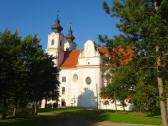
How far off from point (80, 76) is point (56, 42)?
49.4 feet

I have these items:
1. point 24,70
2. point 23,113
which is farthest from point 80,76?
point 24,70

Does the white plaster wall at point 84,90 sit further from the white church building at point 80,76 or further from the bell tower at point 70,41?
the bell tower at point 70,41

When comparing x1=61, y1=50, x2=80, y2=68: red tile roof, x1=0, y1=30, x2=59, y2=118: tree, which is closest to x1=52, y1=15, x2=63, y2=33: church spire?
x1=61, y1=50, x2=80, y2=68: red tile roof

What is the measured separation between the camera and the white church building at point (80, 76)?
69.6 meters

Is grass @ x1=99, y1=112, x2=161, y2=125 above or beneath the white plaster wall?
beneath

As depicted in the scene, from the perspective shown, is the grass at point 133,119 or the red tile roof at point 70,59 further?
the red tile roof at point 70,59

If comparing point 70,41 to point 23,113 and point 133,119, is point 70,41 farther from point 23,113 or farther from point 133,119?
point 133,119

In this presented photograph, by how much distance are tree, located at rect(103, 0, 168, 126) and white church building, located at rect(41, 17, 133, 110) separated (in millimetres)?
43410

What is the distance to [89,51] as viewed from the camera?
73.1m

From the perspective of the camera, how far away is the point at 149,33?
64.5 feet

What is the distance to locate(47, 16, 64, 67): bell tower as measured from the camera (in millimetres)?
81250

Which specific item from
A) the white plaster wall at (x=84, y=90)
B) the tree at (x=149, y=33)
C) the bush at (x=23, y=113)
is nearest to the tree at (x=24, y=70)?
the bush at (x=23, y=113)

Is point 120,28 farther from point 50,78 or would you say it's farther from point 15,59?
point 50,78

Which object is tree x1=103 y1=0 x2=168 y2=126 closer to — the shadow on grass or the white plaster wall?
the shadow on grass
